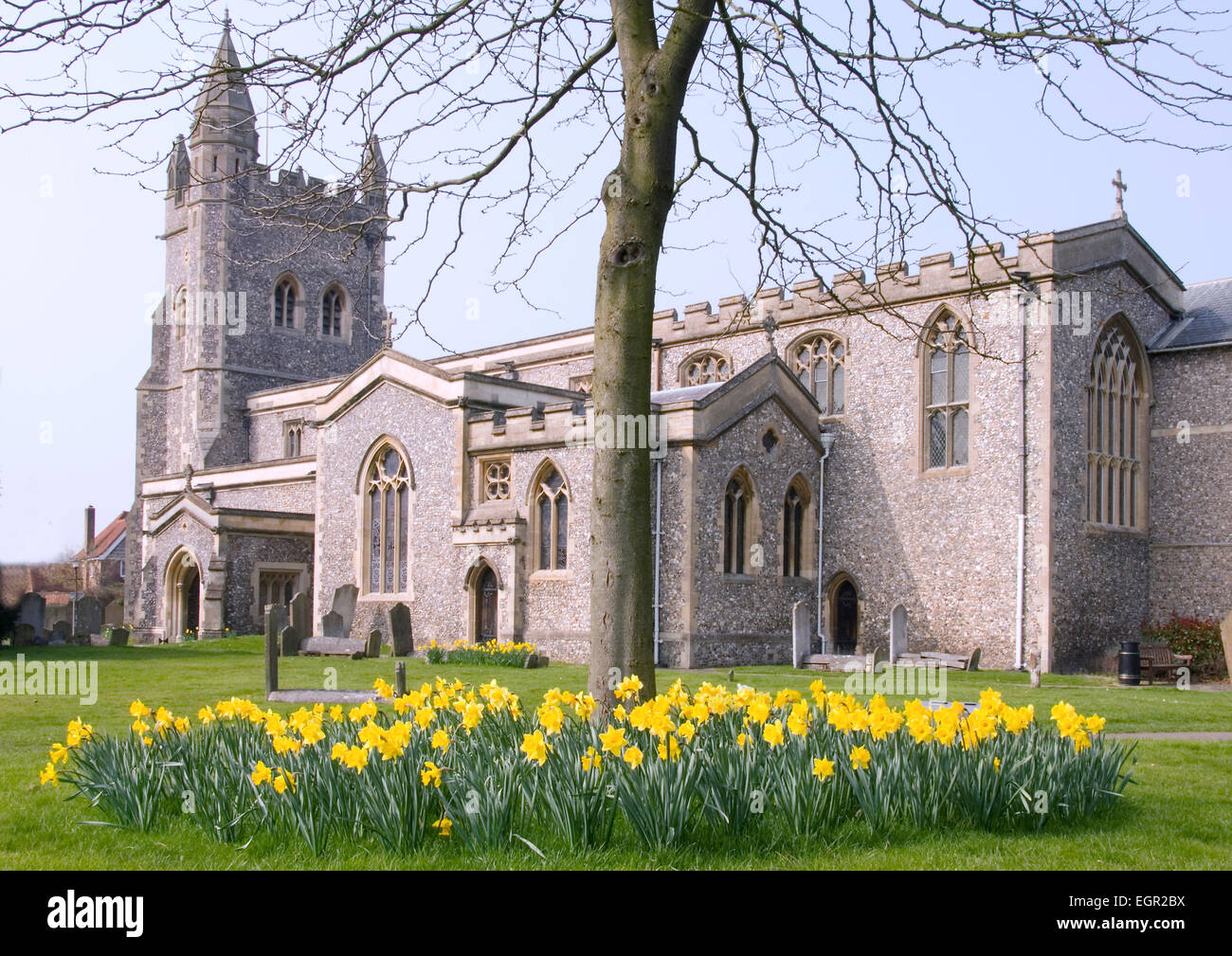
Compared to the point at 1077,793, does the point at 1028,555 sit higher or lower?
higher

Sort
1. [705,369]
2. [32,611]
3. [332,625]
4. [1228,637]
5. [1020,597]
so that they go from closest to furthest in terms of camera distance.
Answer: [1228,637], [1020,597], [332,625], [705,369], [32,611]

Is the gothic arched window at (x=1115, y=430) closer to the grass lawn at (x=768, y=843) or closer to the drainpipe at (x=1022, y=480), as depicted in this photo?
the drainpipe at (x=1022, y=480)

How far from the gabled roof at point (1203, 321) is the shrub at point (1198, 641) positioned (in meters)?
5.55

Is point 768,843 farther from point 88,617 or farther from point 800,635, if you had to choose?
point 88,617

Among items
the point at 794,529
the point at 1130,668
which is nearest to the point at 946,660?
the point at 1130,668

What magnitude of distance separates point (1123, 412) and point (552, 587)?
12.0 m

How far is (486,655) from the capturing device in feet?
67.1

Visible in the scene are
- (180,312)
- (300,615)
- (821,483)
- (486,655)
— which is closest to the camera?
(486,655)

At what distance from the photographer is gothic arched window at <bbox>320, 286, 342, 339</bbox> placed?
43250 mm

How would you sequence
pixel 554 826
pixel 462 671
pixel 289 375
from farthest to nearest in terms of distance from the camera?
1. pixel 289 375
2. pixel 462 671
3. pixel 554 826

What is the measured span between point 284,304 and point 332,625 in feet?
66.7

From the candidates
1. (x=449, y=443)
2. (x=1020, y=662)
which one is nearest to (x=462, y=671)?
(x=449, y=443)
